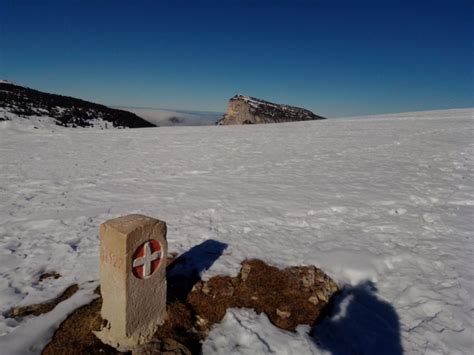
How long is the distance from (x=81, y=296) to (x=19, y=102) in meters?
37.8

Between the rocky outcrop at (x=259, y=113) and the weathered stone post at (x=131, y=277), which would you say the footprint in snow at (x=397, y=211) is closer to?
the weathered stone post at (x=131, y=277)

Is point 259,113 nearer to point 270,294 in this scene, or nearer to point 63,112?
point 63,112

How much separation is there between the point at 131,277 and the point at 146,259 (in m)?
0.21

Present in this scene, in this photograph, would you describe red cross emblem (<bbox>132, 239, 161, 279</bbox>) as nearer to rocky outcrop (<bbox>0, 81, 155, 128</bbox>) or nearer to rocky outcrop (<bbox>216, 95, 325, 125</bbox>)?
rocky outcrop (<bbox>0, 81, 155, 128</bbox>)

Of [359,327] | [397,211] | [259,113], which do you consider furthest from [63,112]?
[359,327]

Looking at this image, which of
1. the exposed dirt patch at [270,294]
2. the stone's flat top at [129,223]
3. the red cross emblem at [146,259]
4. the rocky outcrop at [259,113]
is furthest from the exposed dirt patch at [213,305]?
the rocky outcrop at [259,113]

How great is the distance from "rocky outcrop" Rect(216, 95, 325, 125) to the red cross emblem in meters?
42.5

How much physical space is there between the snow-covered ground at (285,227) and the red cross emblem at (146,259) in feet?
3.40

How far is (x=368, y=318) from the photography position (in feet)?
12.8

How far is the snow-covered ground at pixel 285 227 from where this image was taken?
11.8ft

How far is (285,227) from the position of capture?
6.14 m

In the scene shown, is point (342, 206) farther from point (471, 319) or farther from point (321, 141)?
point (321, 141)

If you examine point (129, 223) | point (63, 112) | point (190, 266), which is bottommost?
point (190, 266)

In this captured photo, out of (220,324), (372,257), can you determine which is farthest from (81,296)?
(372,257)
